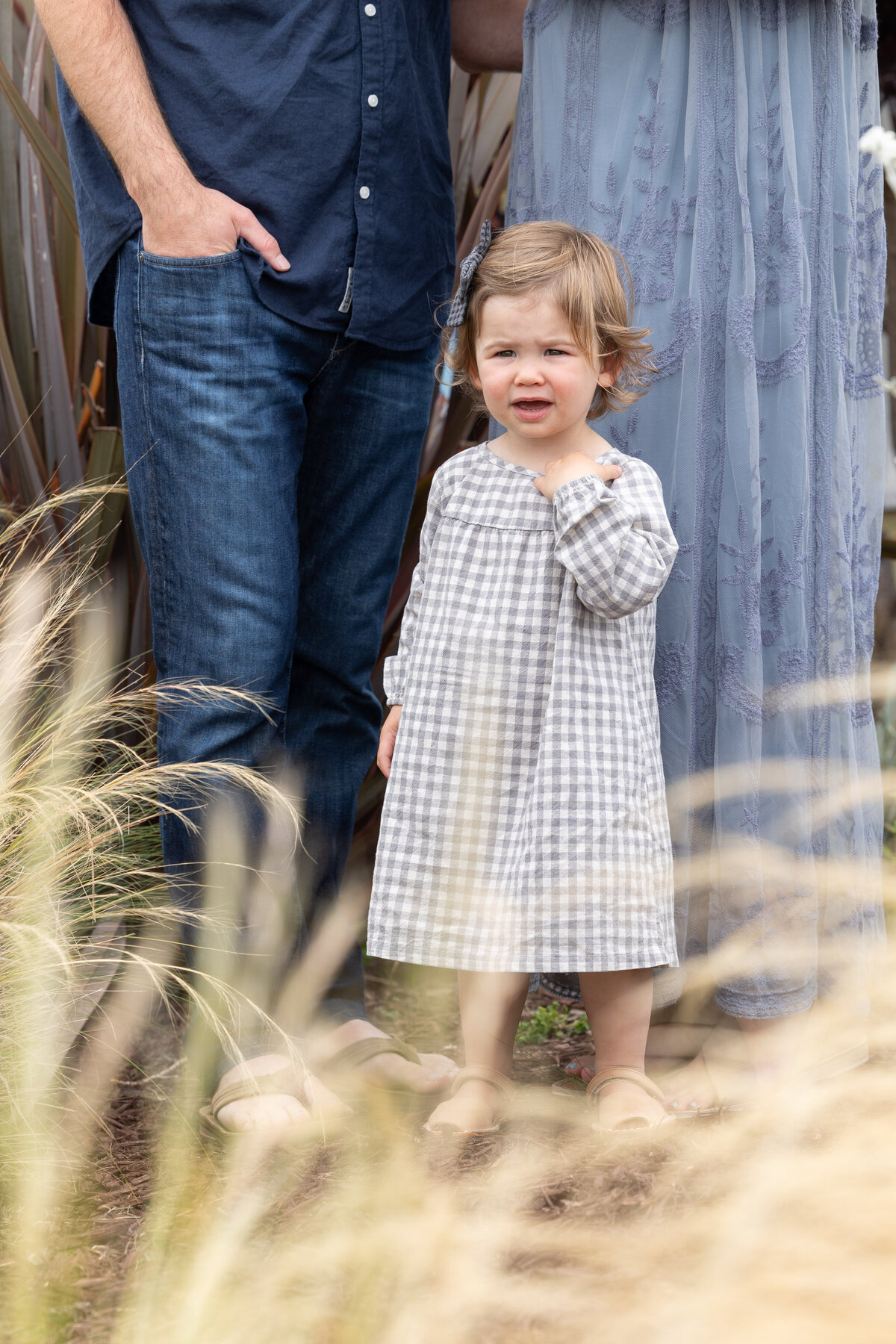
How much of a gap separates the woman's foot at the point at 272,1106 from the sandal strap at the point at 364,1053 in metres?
0.12

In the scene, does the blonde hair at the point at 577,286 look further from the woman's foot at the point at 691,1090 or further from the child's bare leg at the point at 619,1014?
the woman's foot at the point at 691,1090

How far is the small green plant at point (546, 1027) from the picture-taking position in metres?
2.11

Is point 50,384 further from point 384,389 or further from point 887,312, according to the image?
point 887,312

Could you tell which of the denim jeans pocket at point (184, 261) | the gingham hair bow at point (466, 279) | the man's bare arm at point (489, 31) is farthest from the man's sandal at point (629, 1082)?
the man's bare arm at point (489, 31)

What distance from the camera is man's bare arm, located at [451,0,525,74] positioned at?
6.42 feet

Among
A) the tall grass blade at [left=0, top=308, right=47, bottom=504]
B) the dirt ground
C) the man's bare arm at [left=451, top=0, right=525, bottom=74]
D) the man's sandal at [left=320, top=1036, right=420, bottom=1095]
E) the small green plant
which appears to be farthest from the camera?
the tall grass blade at [left=0, top=308, right=47, bottom=504]

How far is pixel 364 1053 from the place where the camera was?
6.02 feet

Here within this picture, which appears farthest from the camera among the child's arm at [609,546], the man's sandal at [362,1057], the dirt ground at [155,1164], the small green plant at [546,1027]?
the small green plant at [546,1027]

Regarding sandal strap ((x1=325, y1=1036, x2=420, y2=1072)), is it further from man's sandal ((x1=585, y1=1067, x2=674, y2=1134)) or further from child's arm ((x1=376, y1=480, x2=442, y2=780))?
child's arm ((x1=376, y1=480, x2=442, y2=780))

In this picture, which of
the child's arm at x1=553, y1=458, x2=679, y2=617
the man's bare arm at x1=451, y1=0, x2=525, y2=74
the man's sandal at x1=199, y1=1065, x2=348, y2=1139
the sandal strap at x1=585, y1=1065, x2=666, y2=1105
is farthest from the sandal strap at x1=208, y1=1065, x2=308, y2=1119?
the man's bare arm at x1=451, y1=0, x2=525, y2=74

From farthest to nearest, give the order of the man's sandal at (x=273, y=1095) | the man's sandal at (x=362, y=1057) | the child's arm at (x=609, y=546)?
the man's sandal at (x=362, y=1057), the man's sandal at (x=273, y=1095), the child's arm at (x=609, y=546)

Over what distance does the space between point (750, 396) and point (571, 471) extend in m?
0.27

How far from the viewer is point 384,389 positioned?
1.84 meters

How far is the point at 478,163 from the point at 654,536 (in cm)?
125
